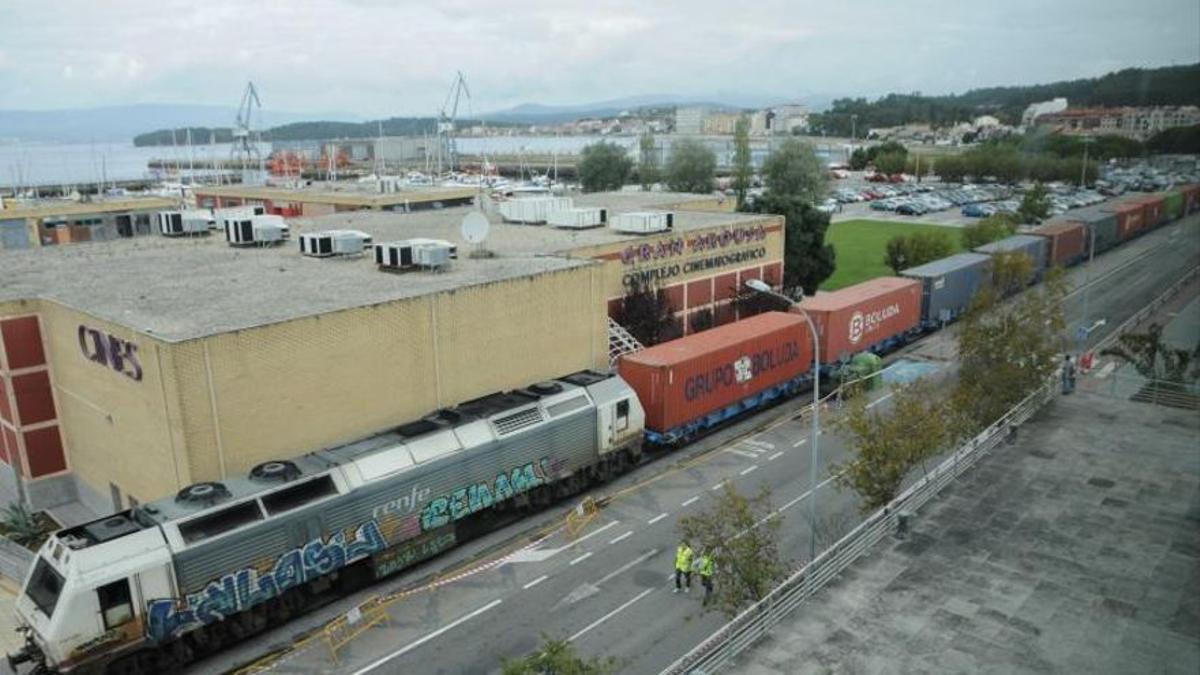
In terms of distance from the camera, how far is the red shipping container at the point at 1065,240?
62688mm

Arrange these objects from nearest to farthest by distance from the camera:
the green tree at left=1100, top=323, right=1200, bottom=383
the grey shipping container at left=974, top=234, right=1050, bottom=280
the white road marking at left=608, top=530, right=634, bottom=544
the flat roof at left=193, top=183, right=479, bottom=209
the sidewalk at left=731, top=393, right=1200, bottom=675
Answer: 1. the sidewalk at left=731, top=393, right=1200, bottom=675
2. the green tree at left=1100, top=323, right=1200, bottom=383
3. the white road marking at left=608, top=530, right=634, bottom=544
4. the grey shipping container at left=974, top=234, right=1050, bottom=280
5. the flat roof at left=193, top=183, right=479, bottom=209

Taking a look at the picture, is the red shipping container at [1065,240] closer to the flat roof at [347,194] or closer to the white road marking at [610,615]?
the flat roof at [347,194]

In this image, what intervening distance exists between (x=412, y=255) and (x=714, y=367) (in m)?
13.0

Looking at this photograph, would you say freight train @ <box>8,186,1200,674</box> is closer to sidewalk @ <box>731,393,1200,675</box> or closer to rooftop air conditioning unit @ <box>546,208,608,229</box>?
sidewalk @ <box>731,393,1200,675</box>

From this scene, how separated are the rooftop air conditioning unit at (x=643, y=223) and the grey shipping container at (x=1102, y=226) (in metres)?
44.4

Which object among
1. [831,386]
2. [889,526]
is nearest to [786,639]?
[889,526]

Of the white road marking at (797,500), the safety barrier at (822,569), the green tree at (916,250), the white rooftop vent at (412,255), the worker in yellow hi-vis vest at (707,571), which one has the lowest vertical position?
the white road marking at (797,500)

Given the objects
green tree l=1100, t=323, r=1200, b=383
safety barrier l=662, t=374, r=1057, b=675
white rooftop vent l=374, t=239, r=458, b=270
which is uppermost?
white rooftop vent l=374, t=239, r=458, b=270

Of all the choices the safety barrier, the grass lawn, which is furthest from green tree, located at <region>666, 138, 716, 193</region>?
the safety barrier

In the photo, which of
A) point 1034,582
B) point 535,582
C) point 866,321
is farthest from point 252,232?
point 1034,582

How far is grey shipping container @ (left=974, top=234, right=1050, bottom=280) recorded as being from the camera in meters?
58.0

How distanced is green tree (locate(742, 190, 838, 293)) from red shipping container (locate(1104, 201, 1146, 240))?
31.5 m

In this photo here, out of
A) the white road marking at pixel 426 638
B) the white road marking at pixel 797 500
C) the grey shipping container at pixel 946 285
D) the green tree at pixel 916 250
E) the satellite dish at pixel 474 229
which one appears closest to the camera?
the white road marking at pixel 426 638

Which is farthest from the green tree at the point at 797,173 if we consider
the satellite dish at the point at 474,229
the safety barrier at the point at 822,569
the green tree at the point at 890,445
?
the green tree at the point at 890,445
